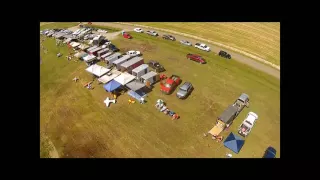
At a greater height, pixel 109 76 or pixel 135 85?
pixel 135 85

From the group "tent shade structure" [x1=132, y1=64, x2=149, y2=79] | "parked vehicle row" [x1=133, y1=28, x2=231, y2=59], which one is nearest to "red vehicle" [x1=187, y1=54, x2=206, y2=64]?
"parked vehicle row" [x1=133, y1=28, x2=231, y2=59]

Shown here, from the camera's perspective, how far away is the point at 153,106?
31641 millimetres

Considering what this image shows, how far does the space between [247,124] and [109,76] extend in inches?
956

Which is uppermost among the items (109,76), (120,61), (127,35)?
(127,35)

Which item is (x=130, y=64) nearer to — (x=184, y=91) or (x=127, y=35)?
(x=184, y=91)

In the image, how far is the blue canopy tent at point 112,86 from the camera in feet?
109

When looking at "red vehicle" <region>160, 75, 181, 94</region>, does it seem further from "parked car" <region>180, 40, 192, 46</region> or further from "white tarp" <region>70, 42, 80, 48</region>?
"white tarp" <region>70, 42, 80, 48</region>

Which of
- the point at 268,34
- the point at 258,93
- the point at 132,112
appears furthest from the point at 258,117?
the point at 268,34

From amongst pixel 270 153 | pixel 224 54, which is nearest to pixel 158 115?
pixel 270 153

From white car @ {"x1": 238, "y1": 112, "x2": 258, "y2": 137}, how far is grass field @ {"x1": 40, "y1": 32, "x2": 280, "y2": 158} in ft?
2.43

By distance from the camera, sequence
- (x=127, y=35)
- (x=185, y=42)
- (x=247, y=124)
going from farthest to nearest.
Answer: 1. (x=127, y=35)
2. (x=185, y=42)
3. (x=247, y=124)

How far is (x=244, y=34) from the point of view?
53625 mm

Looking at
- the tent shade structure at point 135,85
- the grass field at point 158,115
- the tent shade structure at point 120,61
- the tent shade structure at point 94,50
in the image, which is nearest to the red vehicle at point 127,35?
the tent shade structure at point 94,50

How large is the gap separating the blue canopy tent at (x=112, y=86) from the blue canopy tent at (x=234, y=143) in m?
19.0
